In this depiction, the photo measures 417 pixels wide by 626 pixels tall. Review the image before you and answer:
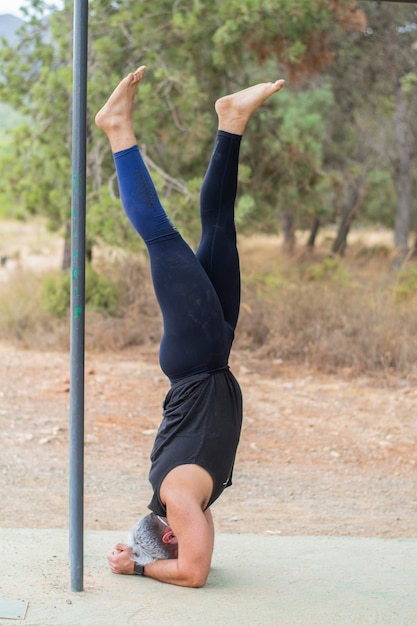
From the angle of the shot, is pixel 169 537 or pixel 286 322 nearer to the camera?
pixel 169 537

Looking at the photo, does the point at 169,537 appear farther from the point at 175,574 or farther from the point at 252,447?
the point at 252,447

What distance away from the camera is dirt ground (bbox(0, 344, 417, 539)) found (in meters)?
4.92

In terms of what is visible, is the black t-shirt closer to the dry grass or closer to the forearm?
the forearm

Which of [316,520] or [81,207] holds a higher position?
[81,207]

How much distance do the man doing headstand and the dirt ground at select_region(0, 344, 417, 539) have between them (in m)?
0.95

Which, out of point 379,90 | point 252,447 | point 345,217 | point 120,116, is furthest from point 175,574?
point 345,217

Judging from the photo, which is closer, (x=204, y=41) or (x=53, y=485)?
(x=53, y=485)

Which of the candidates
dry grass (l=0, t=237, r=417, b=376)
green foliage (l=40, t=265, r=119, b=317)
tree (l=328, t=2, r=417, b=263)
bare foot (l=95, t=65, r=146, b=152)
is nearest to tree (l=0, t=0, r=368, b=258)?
green foliage (l=40, t=265, r=119, b=317)

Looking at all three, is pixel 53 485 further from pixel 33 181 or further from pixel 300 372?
pixel 33 181

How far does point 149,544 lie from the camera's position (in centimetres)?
322

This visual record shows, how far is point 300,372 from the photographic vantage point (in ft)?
28.6

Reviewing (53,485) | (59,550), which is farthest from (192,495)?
(53,485)

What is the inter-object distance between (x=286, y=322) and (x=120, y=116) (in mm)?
6509

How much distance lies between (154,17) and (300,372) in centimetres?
458
